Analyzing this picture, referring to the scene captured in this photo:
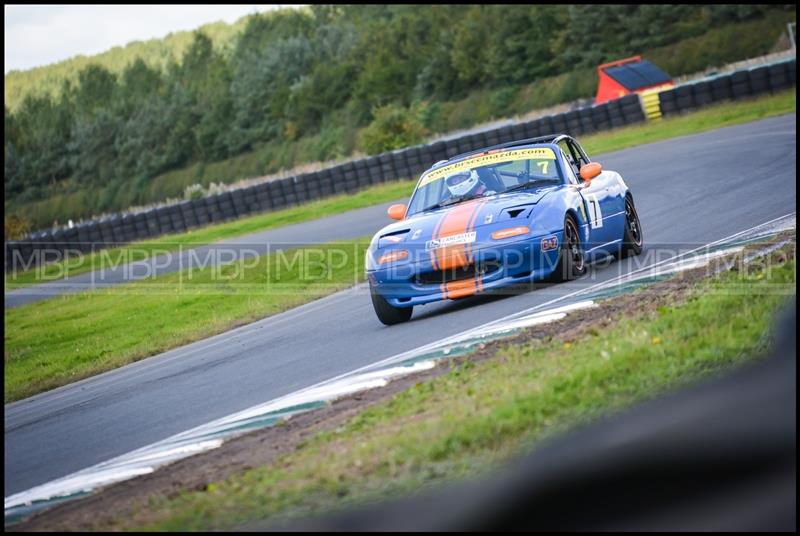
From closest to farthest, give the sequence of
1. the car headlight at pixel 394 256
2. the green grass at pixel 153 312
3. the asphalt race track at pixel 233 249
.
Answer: the car headlight at pixel 394 256 → the green grass at pixel 153 312 → the asphalt race track at pixel 233 249

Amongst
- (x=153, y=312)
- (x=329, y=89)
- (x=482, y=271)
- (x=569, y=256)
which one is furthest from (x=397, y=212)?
(x=329, y=89)

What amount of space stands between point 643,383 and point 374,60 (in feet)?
251

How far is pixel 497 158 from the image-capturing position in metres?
10.5

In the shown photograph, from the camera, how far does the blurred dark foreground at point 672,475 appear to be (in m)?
1.46

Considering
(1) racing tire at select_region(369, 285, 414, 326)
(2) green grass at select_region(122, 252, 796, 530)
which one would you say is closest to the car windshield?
(1) racing tire at select_region(369, 285, 414, 326)

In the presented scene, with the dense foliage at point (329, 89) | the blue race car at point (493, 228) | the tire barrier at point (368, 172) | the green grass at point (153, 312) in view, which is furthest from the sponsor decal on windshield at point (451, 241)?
the dense foliage at point (329, 89)

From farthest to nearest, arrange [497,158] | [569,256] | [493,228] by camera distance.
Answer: [497,158], [569,256], [493,228]

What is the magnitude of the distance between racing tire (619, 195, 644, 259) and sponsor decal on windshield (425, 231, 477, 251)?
252cm

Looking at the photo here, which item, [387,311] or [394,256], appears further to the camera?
[387,311]

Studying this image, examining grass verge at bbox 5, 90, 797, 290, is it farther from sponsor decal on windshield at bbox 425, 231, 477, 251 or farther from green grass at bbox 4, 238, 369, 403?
sponsor decal on windshield at bbox 425, 231, 477, 251

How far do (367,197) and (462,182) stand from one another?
18580 mm

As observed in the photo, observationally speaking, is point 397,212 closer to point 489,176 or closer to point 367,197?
point 489,176

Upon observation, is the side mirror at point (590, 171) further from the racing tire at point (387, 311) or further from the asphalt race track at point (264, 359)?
the racing tire at point (387, 311)

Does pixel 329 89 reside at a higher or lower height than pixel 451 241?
higher
